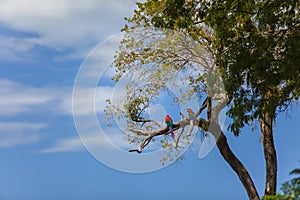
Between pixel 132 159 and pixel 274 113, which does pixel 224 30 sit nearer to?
pixel 274 113

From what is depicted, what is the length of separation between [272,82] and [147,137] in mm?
3885

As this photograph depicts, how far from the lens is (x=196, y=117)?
10828mm

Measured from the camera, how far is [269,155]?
11.0 metres

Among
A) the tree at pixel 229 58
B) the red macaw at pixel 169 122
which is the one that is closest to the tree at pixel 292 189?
the tree at pixel 229 58

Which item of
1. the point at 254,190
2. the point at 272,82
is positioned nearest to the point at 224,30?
the point at 272,82

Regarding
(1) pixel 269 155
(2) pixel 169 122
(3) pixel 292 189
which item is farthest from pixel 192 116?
(3) pixel 292 189

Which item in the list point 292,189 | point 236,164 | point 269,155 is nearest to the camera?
point 292,189

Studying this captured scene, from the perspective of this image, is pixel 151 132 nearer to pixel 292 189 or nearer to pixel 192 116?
pixel 192 116

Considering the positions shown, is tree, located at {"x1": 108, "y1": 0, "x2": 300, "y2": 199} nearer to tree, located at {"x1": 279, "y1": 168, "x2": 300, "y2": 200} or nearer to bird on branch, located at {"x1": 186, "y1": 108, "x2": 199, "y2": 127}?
bird on branch, located at {"x1": 186, "y1": 108, "x2": 199, "y2": 127}

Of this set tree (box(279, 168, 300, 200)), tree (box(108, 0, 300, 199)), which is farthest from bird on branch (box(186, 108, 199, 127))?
tree (box(279, 168, 300, 200))

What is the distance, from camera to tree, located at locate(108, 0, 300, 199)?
8227mm

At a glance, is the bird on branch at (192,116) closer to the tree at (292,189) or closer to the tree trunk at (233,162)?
the tree trunk at (233,162)

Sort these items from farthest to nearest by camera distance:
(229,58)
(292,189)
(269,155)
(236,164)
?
(236,164) < (269,155) < (229,58) < (292,189)

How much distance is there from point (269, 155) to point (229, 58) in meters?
3.39
